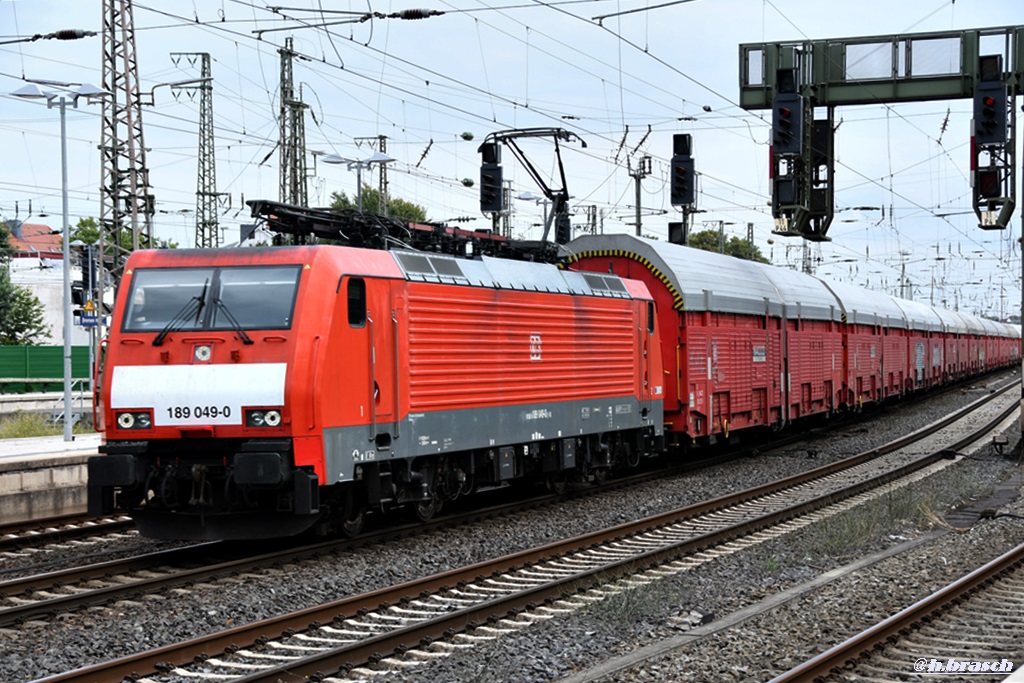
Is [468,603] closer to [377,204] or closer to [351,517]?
[351,517]

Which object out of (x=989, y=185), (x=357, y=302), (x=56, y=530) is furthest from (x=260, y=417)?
(x=989, y=185)

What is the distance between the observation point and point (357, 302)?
12.8m

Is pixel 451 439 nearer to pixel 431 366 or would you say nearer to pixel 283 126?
pixel 431 366

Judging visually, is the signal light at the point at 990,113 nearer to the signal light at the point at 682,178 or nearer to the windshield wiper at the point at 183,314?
the signal light at the point at 682,178

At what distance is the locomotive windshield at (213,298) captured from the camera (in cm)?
1220

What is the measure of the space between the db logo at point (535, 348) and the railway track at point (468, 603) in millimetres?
2648

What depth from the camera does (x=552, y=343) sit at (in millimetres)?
16891

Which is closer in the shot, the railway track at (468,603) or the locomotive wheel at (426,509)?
the railway track at (468,603)

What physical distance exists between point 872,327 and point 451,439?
2334 cm

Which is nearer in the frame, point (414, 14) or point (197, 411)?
point (197, 411)

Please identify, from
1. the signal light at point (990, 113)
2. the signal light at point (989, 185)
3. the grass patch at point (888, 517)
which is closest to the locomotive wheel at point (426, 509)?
the grass patch at point (888, 517)

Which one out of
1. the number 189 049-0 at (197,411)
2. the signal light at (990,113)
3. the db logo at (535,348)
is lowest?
the number 189 049-0 at (197,411)

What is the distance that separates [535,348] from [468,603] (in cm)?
607

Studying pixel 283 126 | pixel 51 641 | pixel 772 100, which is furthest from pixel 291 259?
pixel 283 126
